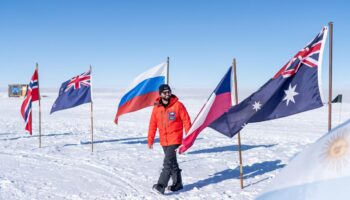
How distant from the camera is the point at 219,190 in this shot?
643 centimetres

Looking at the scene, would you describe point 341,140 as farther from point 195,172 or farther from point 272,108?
point 195,172

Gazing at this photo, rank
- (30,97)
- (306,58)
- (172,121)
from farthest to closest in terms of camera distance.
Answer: (30,97) → (172,121) → (306,58)

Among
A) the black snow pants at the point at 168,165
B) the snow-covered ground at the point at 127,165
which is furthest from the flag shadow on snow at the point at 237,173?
the black snow pants at the point at 168,165

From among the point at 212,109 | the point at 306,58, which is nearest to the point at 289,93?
the point at 306,58

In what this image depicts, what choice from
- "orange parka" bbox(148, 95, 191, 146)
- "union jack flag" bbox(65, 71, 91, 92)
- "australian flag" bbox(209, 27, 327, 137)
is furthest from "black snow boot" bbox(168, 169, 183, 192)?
"union jack flag" bbox(65, 71, 91, 92)

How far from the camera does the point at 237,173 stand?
786 centimetres

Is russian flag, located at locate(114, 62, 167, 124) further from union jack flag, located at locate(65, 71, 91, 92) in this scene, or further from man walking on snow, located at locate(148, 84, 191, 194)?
union jack flag, located at locate(65, 71, 91, 92)

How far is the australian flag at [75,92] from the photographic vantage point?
10.6 metres

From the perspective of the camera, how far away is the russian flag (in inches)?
327

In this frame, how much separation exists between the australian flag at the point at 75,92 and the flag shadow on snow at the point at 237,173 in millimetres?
5029

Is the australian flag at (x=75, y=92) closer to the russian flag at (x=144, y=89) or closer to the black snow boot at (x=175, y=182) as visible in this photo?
the russian flag at (x=144, y=89)

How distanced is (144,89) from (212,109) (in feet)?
9.27

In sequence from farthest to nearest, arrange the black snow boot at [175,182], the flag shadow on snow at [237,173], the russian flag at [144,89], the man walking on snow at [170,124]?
the russian flag at [144,89] < the flag shadow on snow at [237,173] < the black snow boot at [175,182] < the man walking on snow at [170,124]

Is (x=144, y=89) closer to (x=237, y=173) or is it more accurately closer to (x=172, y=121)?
(x=172, y=121)
